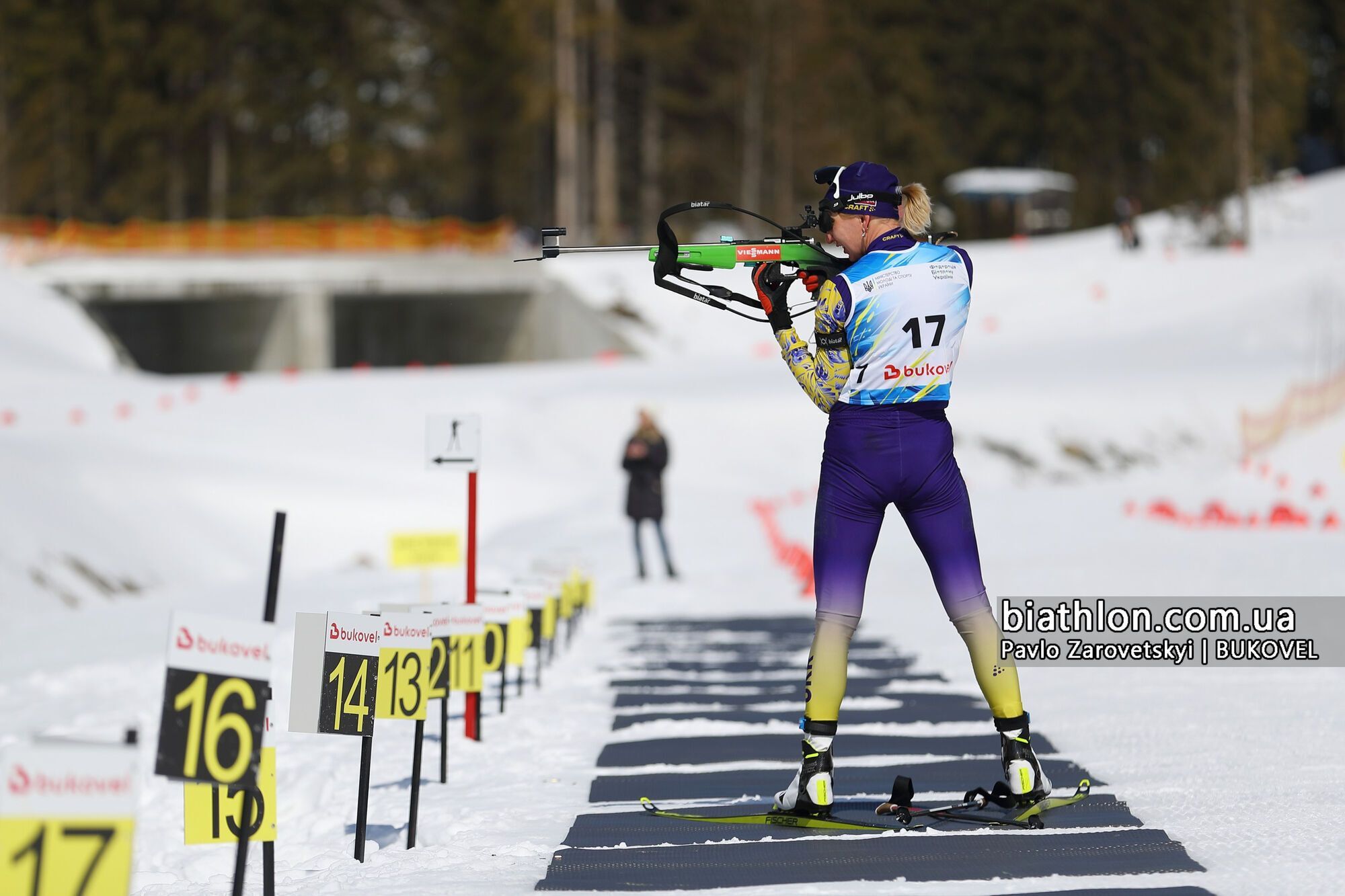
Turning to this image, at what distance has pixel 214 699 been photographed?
409 centimetres

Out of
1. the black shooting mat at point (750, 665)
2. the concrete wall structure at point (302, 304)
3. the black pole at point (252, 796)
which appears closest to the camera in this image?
the black pole at point (252, 796)

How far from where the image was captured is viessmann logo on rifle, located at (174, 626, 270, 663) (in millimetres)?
4031

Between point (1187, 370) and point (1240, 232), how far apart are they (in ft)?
45.1

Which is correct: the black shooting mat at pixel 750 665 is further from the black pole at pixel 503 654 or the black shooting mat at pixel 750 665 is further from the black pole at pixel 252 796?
the black pole at pixel 252 796

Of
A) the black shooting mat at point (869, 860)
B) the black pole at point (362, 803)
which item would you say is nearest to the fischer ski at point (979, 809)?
the black shooting mat at point (869, 860)

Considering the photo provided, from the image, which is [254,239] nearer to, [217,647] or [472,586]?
[472,586]

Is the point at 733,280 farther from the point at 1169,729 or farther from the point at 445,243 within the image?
the point at 1169,729

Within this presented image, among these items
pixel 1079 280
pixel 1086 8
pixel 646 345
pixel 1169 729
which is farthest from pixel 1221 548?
pixel 1086 8

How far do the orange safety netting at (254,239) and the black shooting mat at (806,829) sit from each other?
34.1 meters

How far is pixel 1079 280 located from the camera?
43.5m

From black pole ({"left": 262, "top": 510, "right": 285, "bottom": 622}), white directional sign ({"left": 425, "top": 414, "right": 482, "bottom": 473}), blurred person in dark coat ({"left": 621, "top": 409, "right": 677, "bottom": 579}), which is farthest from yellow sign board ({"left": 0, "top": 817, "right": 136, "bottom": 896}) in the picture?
blurred person in dark coat ({"left": 621, "top": 409, "right": 677, "bottom": 579})

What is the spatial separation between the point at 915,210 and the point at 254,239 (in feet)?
126

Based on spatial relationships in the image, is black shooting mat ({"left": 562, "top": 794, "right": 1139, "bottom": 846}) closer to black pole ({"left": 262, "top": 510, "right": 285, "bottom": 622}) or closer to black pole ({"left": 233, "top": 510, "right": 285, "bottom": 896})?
black pole ({"left": 233, "top": 510, "right": 285, "bottom": 896})

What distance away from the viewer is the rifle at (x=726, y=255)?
5.67 metres
